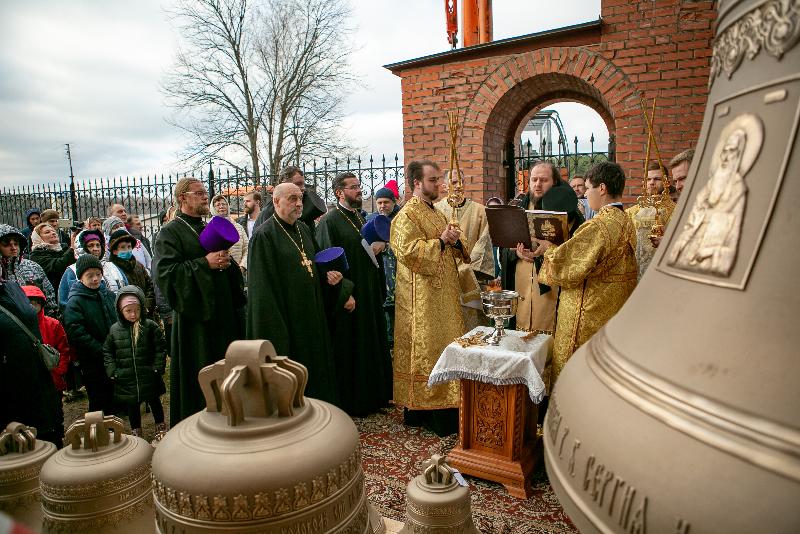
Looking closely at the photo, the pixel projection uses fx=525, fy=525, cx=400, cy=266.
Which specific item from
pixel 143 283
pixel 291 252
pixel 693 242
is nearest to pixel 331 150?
pixel 143 283

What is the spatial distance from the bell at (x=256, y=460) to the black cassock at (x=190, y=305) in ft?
9.34

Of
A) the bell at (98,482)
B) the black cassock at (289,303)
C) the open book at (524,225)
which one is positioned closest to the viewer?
the bell at (98,482)

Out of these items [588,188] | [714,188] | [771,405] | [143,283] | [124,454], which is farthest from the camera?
[143,283]

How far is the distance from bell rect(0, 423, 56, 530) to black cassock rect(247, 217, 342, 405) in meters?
1.96

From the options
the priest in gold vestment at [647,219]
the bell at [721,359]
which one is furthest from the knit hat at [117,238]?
the bell at [721,359]

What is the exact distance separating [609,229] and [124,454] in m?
3.14

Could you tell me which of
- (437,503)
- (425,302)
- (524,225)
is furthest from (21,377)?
(524,225)

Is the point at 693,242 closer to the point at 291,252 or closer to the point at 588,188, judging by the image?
the point at 588,188

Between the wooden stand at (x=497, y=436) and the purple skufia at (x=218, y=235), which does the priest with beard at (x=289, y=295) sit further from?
the wooden stand at (x=497, y=436)

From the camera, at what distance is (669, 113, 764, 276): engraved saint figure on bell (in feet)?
1.95

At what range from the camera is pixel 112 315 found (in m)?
5.09

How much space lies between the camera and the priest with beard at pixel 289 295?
13.9ft

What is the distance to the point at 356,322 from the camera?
5.26 m

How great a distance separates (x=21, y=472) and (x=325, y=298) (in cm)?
285
